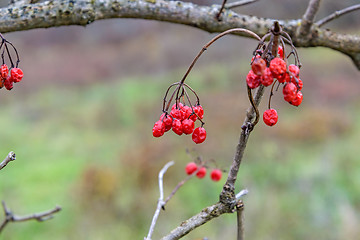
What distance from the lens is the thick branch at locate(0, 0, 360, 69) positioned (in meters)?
1.30

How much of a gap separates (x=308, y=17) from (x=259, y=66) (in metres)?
0.85

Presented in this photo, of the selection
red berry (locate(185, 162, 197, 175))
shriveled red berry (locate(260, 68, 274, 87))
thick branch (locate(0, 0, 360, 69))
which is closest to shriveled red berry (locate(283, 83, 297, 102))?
shriveled red berry (locate(260, 68, 274, 87))

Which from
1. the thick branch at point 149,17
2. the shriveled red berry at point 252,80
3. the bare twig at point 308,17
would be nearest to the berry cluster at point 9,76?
the thick branch at point 149,17

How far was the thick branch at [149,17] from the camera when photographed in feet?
4.25

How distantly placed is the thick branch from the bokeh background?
566 millimetres

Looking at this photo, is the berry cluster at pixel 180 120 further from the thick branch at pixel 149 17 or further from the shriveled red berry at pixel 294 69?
the thick branch at pixel 149 17

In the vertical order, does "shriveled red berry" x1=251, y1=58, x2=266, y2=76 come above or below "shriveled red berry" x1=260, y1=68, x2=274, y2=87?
above

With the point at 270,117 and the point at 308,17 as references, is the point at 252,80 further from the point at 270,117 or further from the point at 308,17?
the point at 308,17

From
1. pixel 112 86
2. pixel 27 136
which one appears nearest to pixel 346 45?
pixel 27 136

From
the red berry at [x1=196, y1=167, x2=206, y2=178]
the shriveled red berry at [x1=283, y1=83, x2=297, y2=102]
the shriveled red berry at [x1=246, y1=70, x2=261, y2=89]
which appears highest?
the shriveled red berry at [x1=246, y1=70, x2=261, y2=89]

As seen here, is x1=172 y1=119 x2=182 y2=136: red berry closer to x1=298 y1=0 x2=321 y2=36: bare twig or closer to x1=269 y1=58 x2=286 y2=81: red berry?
x1=269 y1=58 x2=286 y2=81: red berry

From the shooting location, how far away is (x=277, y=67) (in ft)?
2.83

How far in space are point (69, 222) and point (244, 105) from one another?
5128 mm

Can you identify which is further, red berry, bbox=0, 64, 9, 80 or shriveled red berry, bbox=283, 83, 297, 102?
red berry, bbox=0, 64, 9, 80
